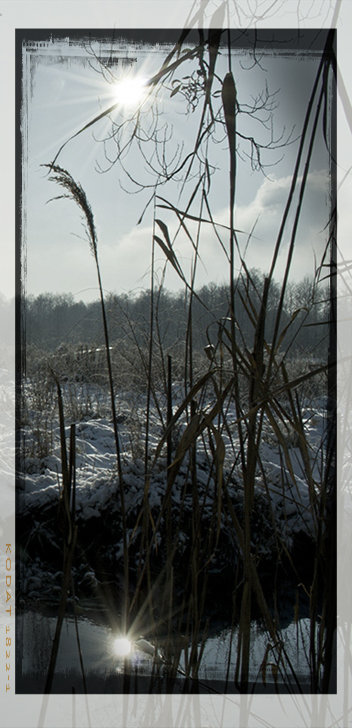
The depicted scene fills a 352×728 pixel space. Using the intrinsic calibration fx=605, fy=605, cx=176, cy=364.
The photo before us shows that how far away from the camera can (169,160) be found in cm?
156

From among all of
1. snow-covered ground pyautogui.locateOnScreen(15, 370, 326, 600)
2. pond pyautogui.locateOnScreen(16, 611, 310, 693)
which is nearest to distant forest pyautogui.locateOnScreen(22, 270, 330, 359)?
snow-covered ground pyautogui.locateOnScreen(15, 370, 326, 600)

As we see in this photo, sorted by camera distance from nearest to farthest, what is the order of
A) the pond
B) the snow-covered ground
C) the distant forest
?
1. the pond
2. the distant forest
3. the snow-covered ground

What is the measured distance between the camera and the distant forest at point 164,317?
1.65m

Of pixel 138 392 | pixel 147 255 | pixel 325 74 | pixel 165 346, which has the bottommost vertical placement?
pixel 138 392

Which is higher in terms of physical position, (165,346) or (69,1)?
(69,1)

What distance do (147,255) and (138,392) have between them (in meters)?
0.61

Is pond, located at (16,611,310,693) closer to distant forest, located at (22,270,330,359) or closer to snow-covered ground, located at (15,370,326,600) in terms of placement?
snow-covered ground, located at (15,370,326,600)

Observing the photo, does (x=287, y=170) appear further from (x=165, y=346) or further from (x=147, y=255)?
(x=165, y=346)

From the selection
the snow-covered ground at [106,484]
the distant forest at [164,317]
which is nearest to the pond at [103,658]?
the snow-covered ground at [106,484]

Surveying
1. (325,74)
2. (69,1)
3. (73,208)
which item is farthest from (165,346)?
(325,74)

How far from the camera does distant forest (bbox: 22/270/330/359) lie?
1649 mm

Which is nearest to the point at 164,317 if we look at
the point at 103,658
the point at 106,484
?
the point at 106,484

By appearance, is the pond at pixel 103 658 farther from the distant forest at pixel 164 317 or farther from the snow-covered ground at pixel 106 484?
the distant forest at pixel 164 317

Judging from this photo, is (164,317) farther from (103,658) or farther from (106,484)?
(103,658)
